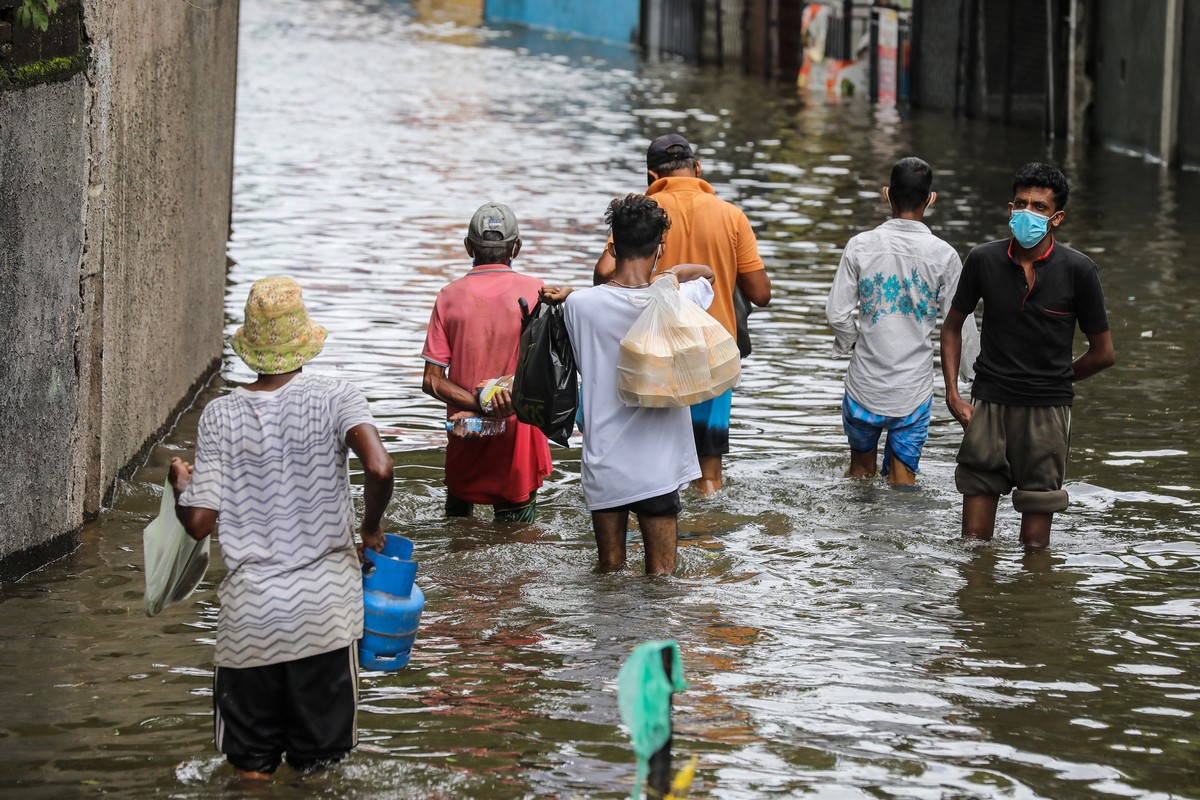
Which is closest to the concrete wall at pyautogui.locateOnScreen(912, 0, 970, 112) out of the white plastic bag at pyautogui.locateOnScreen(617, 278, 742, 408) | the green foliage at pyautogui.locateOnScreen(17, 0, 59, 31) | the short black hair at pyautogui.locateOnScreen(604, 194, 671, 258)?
the short black hair at pyautogui.locateOnScreen(604, 194, 671, 258)

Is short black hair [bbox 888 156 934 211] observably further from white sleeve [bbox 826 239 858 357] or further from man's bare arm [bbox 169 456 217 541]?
man's bare arm [bbox 169 456 217 541]

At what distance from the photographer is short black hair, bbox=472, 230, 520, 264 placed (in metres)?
7.96

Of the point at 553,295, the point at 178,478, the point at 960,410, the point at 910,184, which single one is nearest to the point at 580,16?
the point at 910,184

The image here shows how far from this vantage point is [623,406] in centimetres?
715

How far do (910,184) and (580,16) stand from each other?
4452 centimetres

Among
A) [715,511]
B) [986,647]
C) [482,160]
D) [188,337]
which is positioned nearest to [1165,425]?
[715,511]

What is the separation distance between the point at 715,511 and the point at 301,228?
9.96m

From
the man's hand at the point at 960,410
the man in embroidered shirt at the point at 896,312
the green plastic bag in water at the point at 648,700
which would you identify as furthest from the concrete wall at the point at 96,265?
the green plastic bag in water at the point at 648,700

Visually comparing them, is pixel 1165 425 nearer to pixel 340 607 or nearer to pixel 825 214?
pixel 340 607

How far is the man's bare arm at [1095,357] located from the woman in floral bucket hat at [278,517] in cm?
358

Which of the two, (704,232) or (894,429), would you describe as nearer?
(704,232)

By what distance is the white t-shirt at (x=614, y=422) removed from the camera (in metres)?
7.14

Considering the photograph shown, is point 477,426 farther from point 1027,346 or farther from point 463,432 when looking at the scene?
point 1027,346

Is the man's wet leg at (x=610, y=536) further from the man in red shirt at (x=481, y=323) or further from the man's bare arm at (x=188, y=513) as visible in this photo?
the man's bare arm at (x=188, y=513)
